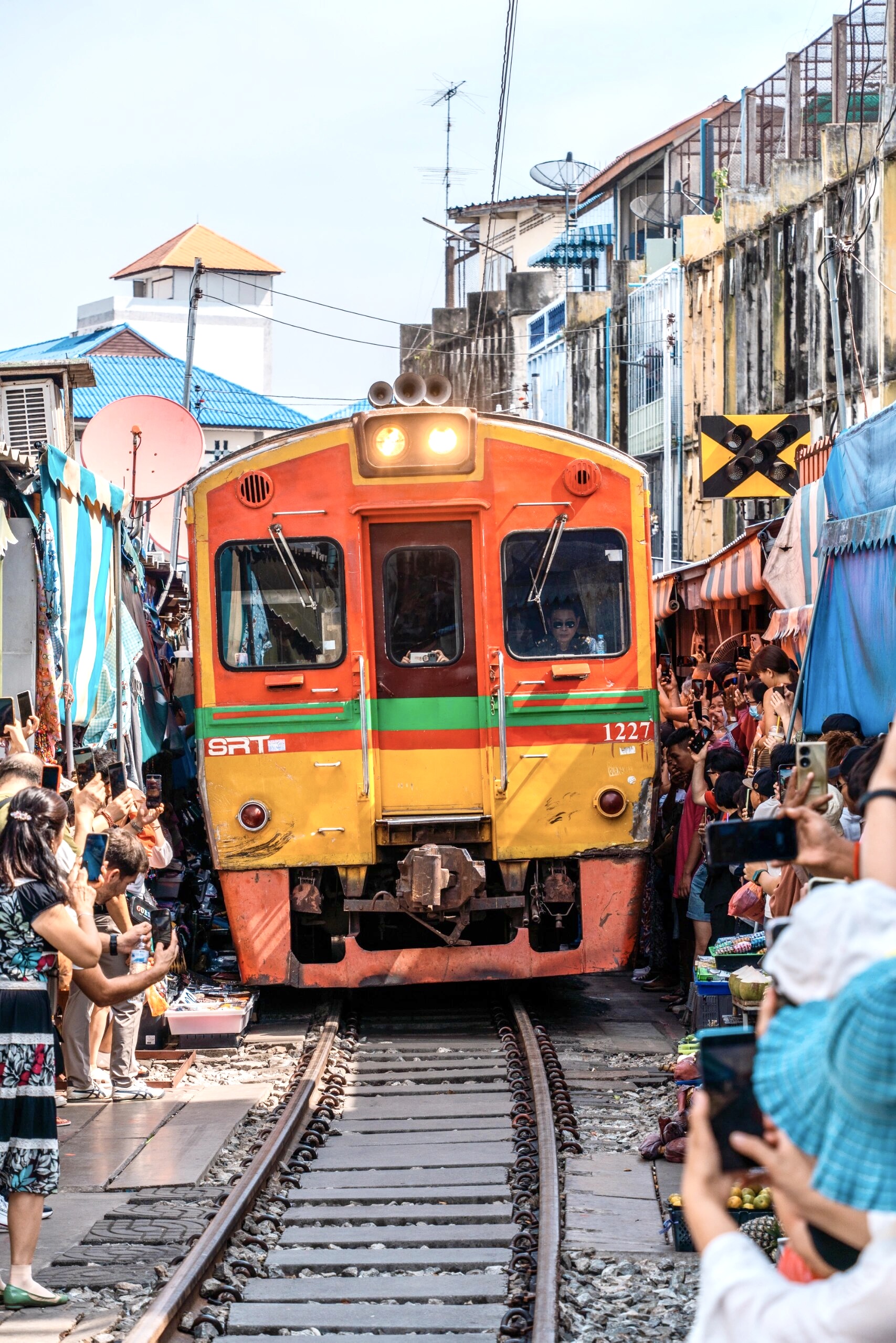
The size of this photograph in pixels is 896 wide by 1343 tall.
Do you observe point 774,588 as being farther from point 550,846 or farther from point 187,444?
point 187,444

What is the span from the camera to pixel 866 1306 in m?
1.96

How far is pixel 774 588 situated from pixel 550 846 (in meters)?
2.28

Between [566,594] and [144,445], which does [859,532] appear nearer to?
[566,594]

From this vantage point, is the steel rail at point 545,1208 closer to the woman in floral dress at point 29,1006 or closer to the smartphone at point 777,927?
the woman in floral dress at point 29,1006

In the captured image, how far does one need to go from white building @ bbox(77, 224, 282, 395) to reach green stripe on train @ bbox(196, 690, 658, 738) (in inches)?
1666

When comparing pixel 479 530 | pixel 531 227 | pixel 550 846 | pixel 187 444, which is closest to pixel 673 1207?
pixel 550 846

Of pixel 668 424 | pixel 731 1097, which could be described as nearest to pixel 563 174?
pixel 668 424

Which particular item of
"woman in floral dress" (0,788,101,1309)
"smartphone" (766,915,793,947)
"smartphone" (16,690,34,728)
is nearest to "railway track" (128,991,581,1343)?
"woman in floral dress" (0,788,101,1309)

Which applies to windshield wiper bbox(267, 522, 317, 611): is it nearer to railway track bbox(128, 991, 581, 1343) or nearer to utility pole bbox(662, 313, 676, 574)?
railway track bbox(128, 991, 581, 1343)

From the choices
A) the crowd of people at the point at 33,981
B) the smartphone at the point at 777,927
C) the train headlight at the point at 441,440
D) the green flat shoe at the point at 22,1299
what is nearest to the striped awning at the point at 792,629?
the train headlight at the point at 441,440

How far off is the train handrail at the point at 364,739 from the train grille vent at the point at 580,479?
1.61 meters

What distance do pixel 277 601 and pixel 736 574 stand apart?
4139 mm

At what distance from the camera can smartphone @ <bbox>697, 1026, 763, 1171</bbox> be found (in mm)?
2180

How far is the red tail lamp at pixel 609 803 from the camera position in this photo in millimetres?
9594
